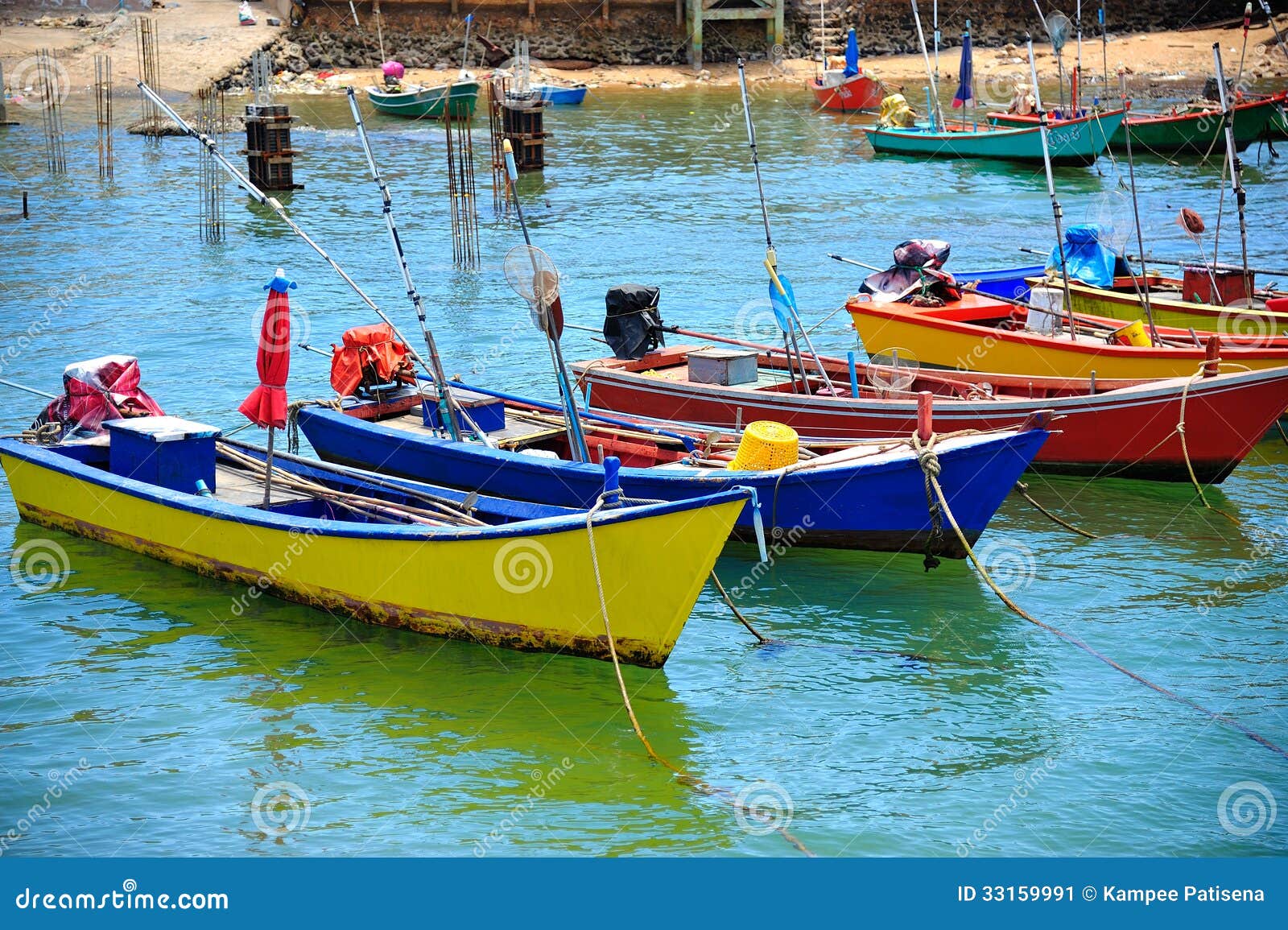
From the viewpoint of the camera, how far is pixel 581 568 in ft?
30.0

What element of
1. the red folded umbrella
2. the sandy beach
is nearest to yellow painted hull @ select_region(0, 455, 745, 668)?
the red folded umbrella

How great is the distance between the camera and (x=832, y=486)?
1108cm

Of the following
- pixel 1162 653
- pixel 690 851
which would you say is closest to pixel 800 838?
pixel 690 851

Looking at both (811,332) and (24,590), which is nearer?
(24,590)

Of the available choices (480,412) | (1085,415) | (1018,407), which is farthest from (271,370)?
(1085,415)

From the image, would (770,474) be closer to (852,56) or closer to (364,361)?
(364,361)

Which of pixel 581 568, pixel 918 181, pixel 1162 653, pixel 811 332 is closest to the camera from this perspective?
pixel 581 568

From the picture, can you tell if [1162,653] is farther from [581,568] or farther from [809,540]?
[581,568]

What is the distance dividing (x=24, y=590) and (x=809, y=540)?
241 inches

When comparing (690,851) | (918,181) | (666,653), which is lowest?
(690,851)

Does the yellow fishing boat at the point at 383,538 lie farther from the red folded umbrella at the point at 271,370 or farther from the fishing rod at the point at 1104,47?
the fishing rod at the point at 1104,47

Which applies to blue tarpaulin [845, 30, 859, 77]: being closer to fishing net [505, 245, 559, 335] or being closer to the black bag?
the black bag

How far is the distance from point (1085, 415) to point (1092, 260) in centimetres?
462

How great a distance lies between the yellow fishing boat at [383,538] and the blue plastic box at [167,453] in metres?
0.01
